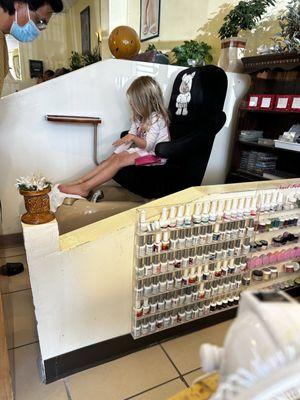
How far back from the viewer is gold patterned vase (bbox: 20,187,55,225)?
3.06 feet

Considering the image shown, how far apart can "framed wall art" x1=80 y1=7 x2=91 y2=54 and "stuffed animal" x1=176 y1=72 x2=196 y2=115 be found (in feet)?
11.7

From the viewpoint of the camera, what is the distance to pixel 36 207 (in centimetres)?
95

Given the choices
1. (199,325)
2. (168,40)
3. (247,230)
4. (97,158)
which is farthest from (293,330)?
(168,40)

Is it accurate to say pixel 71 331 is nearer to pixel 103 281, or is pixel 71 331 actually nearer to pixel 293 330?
pixel 103 281

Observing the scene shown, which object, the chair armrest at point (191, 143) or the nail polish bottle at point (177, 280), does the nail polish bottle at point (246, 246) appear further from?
the chair armrest at point (191, 143)

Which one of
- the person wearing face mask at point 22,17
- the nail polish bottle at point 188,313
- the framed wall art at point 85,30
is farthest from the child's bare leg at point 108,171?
the framed wall art at point 85,30

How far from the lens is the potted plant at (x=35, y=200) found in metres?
0.93

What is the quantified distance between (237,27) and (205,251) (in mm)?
1812

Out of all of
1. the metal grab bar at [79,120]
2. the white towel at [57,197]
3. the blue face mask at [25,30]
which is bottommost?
the white towel at [57,197]

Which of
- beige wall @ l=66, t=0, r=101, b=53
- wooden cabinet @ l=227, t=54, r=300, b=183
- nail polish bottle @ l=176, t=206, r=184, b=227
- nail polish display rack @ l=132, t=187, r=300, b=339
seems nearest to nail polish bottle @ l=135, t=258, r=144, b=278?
nail polish display rack @ l=132, t=187, r=300, b=339

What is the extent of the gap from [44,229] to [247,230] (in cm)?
86

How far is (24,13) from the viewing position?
1.44 meters

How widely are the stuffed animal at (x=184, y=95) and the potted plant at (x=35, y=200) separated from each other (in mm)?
1299

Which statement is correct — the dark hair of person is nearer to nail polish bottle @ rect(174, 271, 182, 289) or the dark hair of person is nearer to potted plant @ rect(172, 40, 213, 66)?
potted plant @ rect(172, 40, 213, 66)
